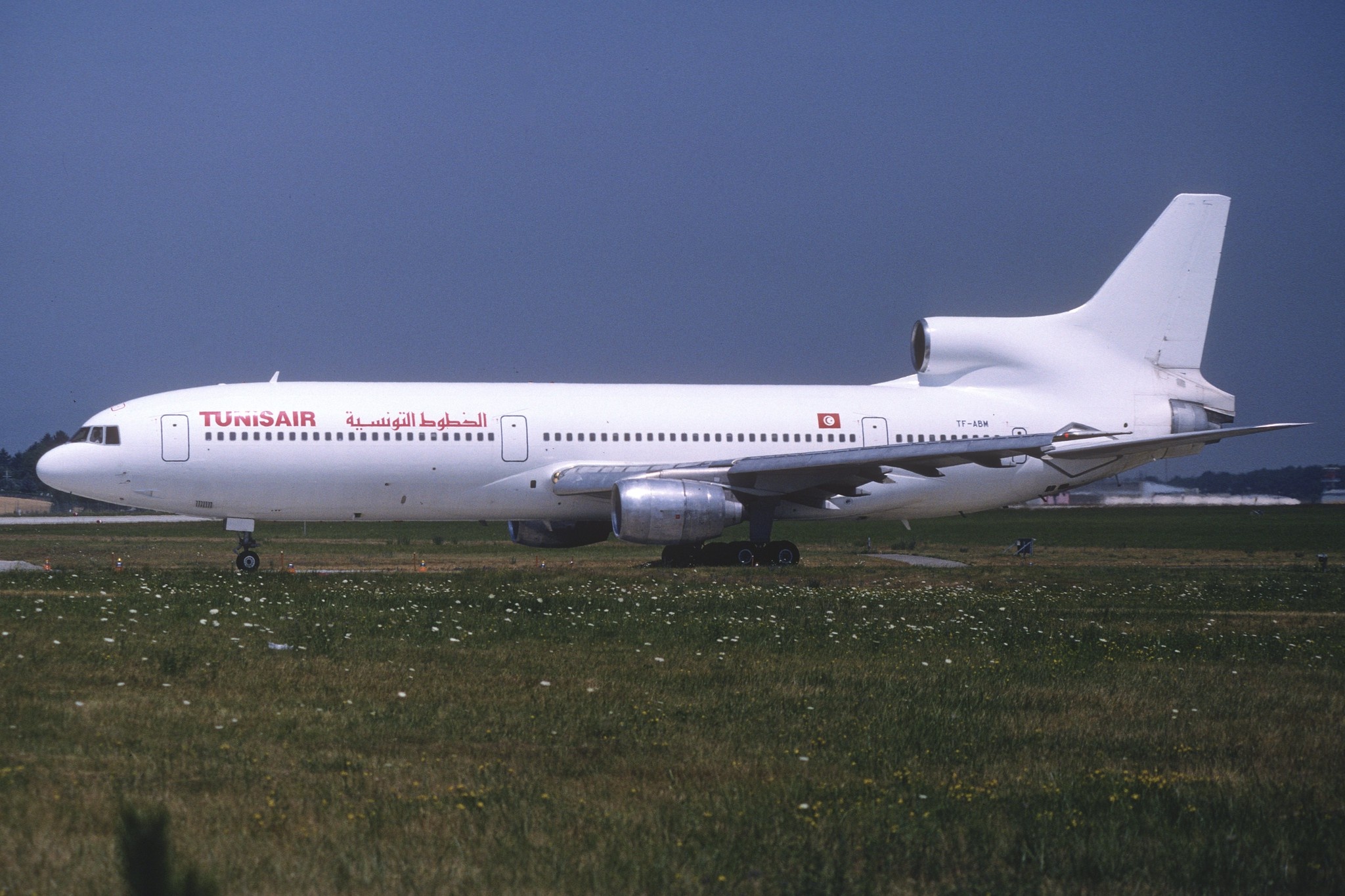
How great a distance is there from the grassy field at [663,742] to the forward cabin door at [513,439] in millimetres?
8981

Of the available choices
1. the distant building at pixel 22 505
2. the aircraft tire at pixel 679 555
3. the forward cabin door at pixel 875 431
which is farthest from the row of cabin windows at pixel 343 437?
the distant building at pixel 22 505

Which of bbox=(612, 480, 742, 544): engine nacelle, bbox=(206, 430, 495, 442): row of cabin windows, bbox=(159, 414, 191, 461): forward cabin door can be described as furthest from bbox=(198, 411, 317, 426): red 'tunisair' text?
bbox=(612, 480, 742, 544): engine nacelle

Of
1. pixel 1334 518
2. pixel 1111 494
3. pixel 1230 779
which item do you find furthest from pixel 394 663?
pixel 1111 494

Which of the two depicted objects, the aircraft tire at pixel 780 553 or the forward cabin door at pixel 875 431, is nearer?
the aircraft tire at pixel 780 553

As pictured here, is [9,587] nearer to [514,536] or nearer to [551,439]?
[551,439]

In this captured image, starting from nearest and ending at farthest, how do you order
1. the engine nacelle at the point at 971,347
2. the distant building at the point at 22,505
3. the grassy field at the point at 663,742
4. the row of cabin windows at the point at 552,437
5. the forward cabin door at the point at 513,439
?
the grassy field at the point at 663,742 < the row of cabin windows at the point at 552,437 < the forward cabin door at the point at 513,439 < the engine nacelle at the point at 971,347 < the distant building at the point at 22,505

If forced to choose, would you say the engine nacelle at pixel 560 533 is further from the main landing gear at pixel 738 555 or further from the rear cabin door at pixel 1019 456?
the rear cabin door at pixel 1019 456

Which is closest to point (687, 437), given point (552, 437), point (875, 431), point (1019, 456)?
point (552, 437)

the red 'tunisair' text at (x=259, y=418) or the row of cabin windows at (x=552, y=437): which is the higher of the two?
the red 'tunisair' text at (x=259, y=418)

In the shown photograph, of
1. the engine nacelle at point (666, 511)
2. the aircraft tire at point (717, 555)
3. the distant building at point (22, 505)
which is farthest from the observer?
the distant building at point (22, 505)

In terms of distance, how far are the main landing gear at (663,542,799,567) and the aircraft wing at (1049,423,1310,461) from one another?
5948 mm

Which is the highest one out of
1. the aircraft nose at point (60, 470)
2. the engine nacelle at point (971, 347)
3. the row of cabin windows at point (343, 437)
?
the engine nacelle at point (971, 347)

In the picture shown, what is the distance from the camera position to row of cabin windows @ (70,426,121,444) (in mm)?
24422

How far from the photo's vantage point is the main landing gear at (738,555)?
27359 mm
